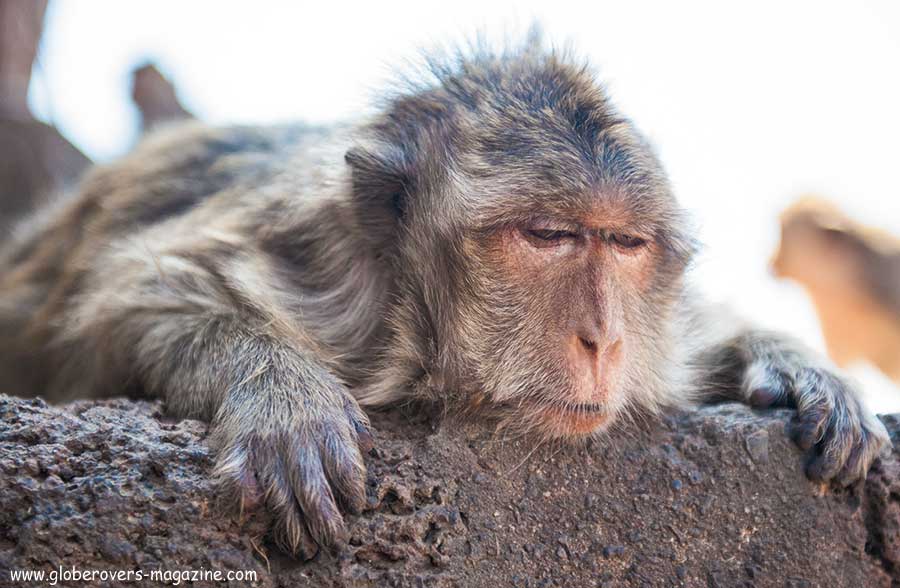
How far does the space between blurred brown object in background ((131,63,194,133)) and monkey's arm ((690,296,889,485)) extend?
24.2ft

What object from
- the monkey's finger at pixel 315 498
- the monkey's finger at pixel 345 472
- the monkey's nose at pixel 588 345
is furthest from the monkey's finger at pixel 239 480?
the monkey's nose at pixel 588 345

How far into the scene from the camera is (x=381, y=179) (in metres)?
3.86

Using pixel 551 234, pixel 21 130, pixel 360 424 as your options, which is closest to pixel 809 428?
pixel 551 234

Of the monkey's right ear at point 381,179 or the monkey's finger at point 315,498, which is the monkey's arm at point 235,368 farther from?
the monkey's right ear at point 381,179

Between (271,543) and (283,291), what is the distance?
139cm

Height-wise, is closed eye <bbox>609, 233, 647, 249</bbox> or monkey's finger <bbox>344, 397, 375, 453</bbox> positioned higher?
closed eye <bbox>609, 233, 647, 249</bbox>

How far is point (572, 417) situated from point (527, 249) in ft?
2.25

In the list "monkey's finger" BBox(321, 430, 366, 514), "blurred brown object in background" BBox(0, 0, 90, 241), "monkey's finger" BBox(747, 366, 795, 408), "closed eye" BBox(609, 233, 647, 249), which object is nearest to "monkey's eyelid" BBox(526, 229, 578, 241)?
"closed eye" BBox(609, 233, 647, 249)

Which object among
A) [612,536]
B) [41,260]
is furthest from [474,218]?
[41,260]

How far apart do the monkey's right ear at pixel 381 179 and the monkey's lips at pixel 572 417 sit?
1101 millimetres

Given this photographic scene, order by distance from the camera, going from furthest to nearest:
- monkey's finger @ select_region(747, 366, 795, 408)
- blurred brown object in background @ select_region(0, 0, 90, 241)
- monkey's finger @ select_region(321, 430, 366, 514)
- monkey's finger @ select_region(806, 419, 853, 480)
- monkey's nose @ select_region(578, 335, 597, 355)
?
blurred brown object in background @ select_region(0, 0, 90, 241), monkey's finger @ select_region(747, 366, 795, 408), monkey's finger @ select_region(806, 419, 853, 480), monkey's nose @ select_region(578, 335, 597, 355), monkey's finger @ select_region(321, 430, 366, 514)

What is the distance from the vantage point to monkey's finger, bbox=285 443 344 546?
2.95 meters

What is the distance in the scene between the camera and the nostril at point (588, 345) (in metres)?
3.25

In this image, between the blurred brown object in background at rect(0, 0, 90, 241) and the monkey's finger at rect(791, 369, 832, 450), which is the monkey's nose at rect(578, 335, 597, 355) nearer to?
the monkey's finger at rect(791, 369, 832, 450)
